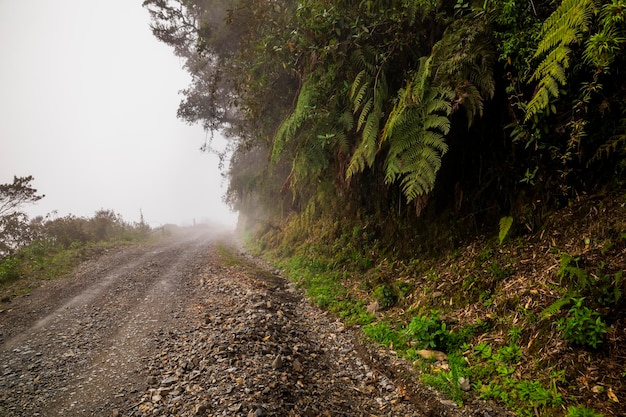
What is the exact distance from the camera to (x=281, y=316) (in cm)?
552

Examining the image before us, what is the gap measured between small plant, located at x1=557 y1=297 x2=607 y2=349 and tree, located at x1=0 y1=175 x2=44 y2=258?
53.9 feet

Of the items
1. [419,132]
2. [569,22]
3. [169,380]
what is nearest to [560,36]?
[569,22]

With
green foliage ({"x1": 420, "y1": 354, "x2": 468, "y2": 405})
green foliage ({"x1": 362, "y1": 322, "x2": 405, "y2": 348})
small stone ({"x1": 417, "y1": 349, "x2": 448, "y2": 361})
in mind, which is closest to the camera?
green foliage ({"x1": 420, "y1": 354, "x2": 468, "y2": 405})

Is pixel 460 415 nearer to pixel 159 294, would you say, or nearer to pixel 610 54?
pixel 610 54

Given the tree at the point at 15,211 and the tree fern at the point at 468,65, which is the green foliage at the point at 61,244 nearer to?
the tree at the point at 15,211

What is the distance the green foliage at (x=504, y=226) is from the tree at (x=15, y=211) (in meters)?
15.8

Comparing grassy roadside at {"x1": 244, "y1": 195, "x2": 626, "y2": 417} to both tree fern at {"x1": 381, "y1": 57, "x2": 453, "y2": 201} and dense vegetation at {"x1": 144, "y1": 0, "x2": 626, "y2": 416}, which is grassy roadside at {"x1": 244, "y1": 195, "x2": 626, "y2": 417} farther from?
tree fern at {"x1": 381, "y1": 57, "x2": 453, "y2": 201}

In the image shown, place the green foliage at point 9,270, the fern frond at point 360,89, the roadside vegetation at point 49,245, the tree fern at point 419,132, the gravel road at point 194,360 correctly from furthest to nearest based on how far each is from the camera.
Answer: the roadside vegetation at point 49,245 < the green foliage at point 9,270 < the fern frond at point 360,89 < the tree fern at point 419,132 < the gravel road at point 194,360

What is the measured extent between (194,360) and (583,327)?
14.6 ft

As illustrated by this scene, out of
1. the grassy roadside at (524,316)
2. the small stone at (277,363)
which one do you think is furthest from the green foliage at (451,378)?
the small stone at (277,363)

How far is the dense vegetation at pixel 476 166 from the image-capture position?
3.07m

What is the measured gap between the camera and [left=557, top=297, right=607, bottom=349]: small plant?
2812 millimetres

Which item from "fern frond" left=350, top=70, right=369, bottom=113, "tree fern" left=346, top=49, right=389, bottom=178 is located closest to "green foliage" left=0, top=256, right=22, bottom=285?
"tree fern" left=346, top=49, right=389, bottom=178

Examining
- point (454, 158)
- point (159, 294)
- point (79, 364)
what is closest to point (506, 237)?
point (454, 158)
